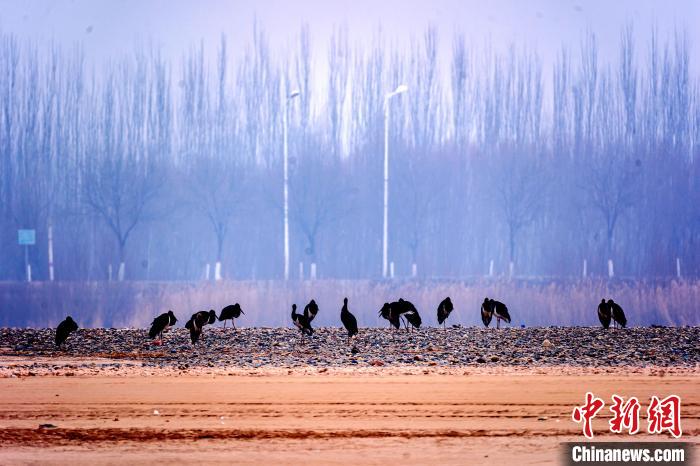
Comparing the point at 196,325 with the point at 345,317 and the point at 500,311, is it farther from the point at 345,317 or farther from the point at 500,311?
the point at 500,311

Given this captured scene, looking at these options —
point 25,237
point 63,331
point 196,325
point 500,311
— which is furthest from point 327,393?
point 25,237

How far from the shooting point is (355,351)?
17531 mm

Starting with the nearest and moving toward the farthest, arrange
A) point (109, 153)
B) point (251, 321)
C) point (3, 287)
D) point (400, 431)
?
point (400, 431)
point (251, 321)
point (3, 287)
point (109, 153)

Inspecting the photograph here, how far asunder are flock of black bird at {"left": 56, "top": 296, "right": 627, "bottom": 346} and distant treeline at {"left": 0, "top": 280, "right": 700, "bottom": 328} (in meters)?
3.38

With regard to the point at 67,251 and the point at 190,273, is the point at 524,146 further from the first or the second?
the point at 67,251

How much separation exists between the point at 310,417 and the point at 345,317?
7.90 metres

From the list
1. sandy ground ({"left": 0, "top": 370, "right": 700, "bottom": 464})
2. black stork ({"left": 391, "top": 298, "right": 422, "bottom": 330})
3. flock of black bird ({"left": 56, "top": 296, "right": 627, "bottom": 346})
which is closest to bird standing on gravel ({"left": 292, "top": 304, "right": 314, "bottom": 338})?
flock of black bird ({"left": 56, "top": 296, "right": 627, "bottom": 346})

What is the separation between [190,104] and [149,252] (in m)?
8.85

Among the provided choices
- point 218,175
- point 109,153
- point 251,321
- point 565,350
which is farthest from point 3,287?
point 565,350

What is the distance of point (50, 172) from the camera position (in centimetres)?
6134

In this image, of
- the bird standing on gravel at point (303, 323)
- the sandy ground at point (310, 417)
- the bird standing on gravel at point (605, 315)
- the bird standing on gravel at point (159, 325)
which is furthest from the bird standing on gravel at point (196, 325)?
the bird standing on gravel at point (605, 315)

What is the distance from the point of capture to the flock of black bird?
752 inches

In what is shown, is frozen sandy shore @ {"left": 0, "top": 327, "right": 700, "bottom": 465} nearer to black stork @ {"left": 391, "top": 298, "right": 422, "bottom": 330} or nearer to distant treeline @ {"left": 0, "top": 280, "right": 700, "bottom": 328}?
black stork @ {"left": 391, "top": 298, "right": 422, "bottom": 330}

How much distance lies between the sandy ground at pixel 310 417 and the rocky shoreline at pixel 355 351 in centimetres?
113
